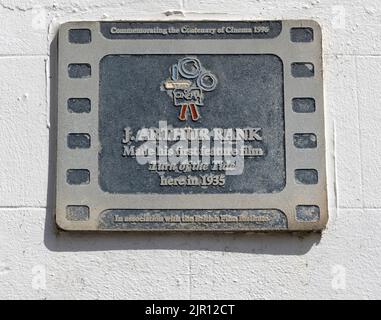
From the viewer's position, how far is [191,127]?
3484 mm

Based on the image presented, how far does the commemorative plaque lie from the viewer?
340cm

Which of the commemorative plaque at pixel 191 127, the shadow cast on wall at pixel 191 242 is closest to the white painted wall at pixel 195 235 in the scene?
the shadow cast on wall at pixel 191 242

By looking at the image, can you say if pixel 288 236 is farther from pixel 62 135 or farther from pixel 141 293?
pixel 62 135

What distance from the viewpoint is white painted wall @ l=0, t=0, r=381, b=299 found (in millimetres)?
3439

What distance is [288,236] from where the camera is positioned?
11.3ft

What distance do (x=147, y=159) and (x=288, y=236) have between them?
795 mm

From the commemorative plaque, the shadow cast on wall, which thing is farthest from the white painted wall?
the commemorative plaque

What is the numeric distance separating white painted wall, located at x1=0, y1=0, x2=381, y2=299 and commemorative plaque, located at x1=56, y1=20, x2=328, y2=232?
Result: 113 mm

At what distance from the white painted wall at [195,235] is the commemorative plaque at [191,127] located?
0.11m

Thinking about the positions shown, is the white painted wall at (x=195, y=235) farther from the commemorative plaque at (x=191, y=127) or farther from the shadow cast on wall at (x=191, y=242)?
the commemorative plaque at (x=191, y=127)

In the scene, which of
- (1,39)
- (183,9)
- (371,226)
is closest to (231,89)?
(183,9)

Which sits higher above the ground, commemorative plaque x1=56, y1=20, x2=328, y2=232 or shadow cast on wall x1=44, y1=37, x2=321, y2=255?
commemorative plaque x1=56, y1=20, x2=328, y2=232

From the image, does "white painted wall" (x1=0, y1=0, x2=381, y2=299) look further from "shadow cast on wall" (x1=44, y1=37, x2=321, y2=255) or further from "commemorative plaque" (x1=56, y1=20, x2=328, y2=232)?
"commemorative plaque" (x1=56, y1=20, x2=328, y2=232)

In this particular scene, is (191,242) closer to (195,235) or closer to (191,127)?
(195,235)
